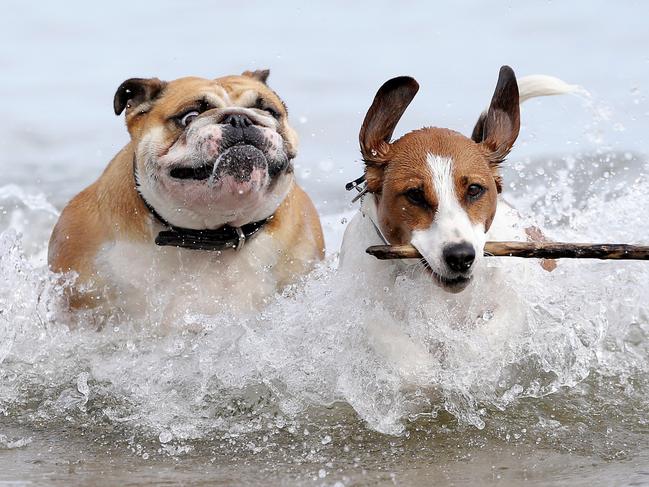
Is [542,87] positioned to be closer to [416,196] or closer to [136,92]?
[416,196]

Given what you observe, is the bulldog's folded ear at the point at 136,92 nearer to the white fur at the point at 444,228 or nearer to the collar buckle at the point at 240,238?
the collar buckle at the point at 240,238

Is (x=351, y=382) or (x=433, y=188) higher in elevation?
(x=433, y=188)

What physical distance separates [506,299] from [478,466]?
964mm

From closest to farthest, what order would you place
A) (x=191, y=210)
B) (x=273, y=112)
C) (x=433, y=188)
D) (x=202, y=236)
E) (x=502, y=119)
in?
1. (x=433, y=188)
2. (x=502, y=119)
3. (x=191, y=210)
4. (x=202, y=236)
5. (x=273, y=112)

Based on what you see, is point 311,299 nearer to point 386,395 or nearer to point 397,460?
point 386,395

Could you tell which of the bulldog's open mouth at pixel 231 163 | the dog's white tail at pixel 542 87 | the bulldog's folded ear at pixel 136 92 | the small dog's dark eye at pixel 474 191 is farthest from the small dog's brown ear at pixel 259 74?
the small dog's dark eye at pixel 474 191

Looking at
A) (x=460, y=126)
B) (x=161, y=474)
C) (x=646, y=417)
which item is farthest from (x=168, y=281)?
(x=460, y=126)

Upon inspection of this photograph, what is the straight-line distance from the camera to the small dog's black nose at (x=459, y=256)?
144 inches

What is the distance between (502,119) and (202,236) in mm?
1393

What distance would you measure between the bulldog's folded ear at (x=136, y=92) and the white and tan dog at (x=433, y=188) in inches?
45.0

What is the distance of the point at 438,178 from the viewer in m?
3.90

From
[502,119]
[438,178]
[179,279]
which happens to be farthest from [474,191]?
[179,279]

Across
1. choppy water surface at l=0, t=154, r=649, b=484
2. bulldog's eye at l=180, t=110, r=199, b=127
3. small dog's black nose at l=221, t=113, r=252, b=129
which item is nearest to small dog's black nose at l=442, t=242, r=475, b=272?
choppy water surface at l=0, t=154, r=649, b=484

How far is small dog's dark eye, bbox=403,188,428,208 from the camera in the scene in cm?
387
